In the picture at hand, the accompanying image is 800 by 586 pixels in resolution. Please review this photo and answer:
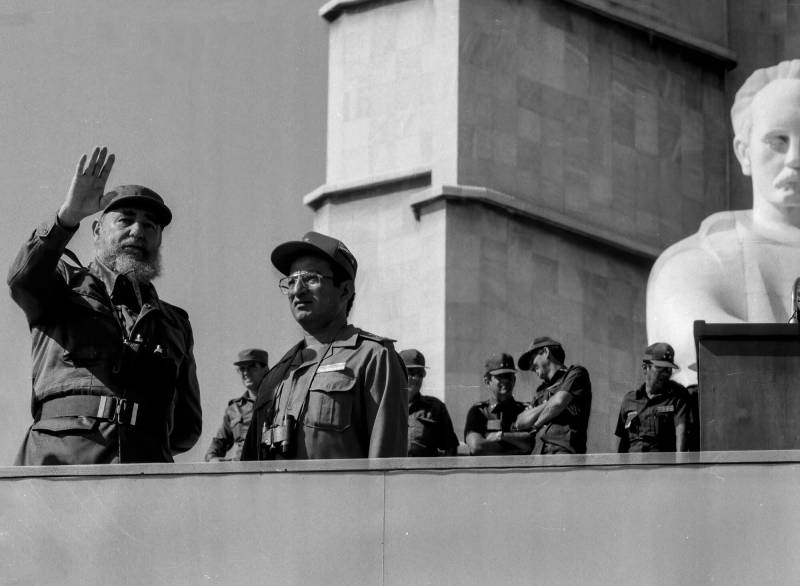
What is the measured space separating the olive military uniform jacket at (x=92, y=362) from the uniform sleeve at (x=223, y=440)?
135 inches

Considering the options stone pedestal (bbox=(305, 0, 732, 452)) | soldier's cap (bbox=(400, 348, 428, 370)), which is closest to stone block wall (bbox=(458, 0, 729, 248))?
stone pedestal (bbox=(305, 0, 732, 452))

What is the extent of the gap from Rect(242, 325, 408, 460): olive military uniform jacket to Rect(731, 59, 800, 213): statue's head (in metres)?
6.00

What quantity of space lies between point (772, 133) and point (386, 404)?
6250 mm

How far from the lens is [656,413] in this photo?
11.7m

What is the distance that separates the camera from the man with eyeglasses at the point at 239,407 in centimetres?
1349

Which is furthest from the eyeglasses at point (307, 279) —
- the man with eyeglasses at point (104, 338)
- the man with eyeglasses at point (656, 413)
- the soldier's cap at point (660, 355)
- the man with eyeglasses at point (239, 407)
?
the man with eyeglasses at point (239, 407)

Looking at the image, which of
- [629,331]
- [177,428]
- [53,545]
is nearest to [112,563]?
[53,545]

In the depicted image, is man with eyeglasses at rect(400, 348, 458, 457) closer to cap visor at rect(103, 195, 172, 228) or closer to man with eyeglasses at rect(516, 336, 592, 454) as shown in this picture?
man with eyeglasses at rect(516, 336, 592, 454)

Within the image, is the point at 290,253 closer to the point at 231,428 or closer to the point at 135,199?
the point at 135,199

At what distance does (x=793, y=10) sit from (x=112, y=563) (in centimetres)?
1172

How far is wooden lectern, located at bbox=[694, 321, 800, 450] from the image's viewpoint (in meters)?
9.68

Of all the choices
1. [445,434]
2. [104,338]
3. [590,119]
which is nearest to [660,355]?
[445,434]

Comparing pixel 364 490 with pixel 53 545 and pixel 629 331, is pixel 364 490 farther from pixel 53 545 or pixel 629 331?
pixel 629 331

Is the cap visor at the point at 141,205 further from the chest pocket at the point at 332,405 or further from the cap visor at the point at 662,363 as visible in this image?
the cap visor at the point at 662,363
